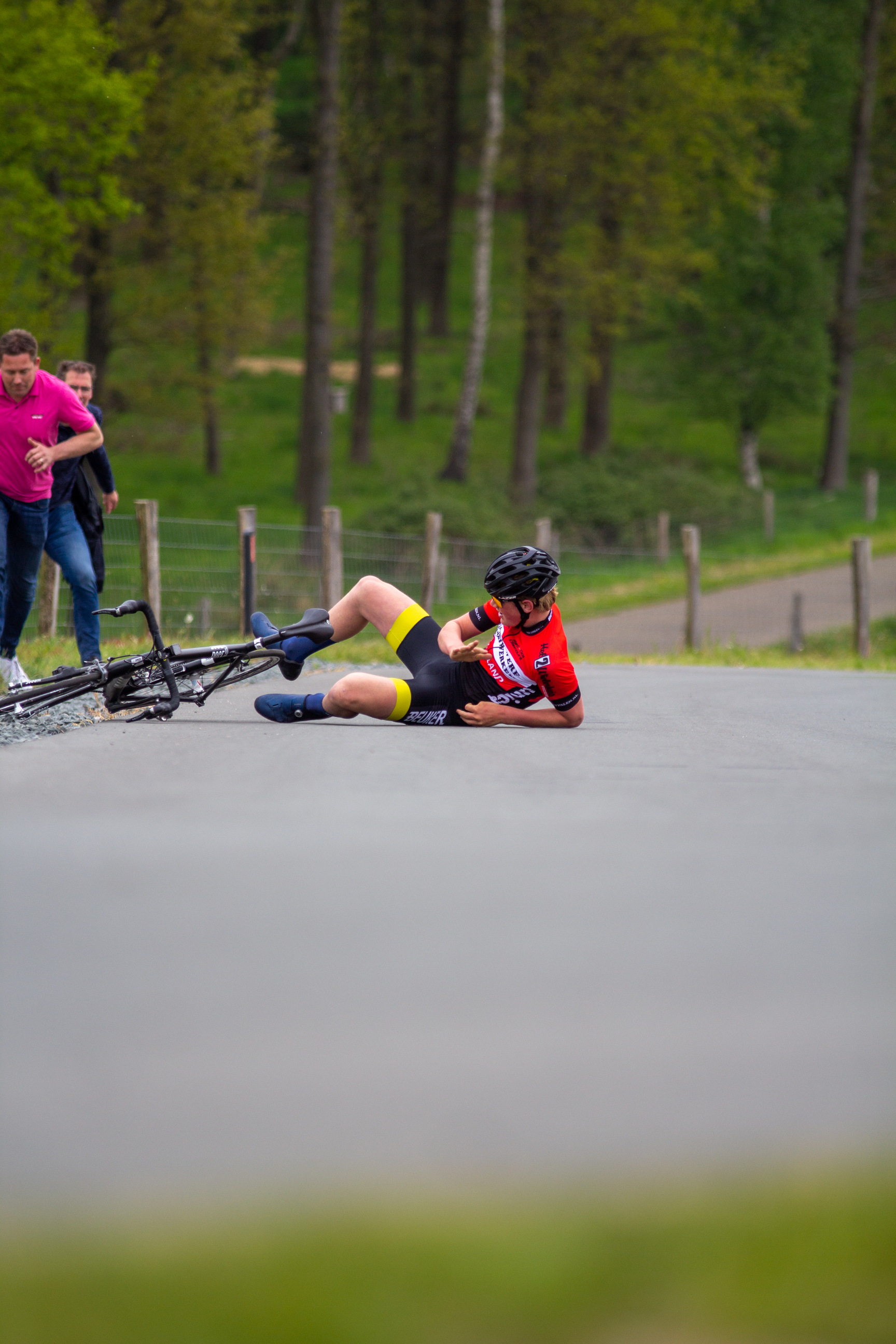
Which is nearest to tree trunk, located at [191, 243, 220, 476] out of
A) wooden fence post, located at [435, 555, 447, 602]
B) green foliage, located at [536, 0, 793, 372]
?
green foliage, located at [536, 0, 793, 372]

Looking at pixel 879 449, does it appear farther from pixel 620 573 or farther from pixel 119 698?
pixel 119 698

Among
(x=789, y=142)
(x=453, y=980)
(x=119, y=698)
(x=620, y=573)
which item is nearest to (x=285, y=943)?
(x=453, y=980)

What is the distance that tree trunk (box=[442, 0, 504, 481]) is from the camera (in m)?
30.3

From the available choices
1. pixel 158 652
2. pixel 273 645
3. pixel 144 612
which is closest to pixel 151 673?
pixel 158 652

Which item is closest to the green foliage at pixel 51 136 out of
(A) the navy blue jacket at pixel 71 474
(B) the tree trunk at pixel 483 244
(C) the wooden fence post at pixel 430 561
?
(C) the wooden fence post at pixel 430 561

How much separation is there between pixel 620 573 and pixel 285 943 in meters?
19.8

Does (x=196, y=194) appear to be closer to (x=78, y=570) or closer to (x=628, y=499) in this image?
(x=628, y=499)

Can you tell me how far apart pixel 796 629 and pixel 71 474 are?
11.4 meters

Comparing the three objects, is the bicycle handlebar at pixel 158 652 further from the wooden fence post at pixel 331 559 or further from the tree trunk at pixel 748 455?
the tree trunk at pixel 748 455

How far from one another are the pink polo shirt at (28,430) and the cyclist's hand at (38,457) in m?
0.04

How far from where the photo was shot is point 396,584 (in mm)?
16891

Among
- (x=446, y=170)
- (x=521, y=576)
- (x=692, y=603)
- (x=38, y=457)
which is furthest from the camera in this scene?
(x=446, y=170)

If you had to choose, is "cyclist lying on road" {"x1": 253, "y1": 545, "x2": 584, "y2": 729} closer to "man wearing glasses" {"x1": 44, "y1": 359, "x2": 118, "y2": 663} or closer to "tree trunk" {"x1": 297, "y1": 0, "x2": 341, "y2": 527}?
"man wearing glasses" {"x1": 44, "y1": 359, "x2": 118, "y2": 663}

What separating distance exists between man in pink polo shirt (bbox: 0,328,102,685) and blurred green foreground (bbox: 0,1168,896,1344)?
598cm
